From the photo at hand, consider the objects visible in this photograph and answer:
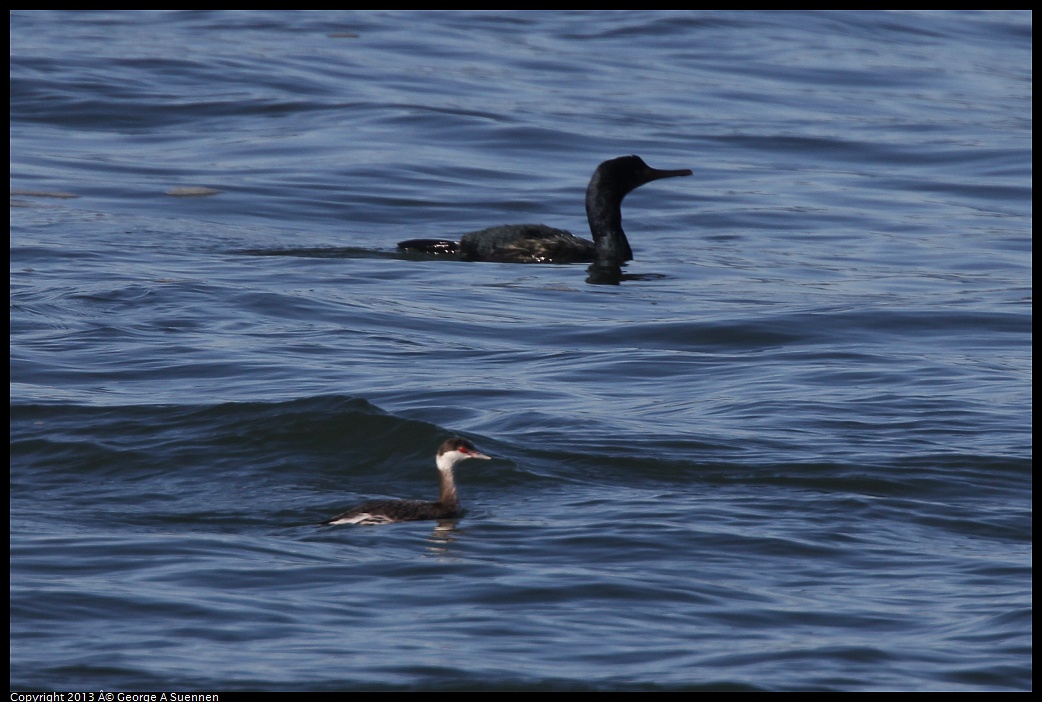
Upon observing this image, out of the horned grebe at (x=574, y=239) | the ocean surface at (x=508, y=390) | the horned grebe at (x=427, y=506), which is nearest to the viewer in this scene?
the ocean surface at (x=508, y=390)

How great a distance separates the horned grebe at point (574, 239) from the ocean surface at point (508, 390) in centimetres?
18

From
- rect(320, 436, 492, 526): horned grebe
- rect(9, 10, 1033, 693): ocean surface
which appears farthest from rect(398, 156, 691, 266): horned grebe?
rect(320, 436, 492, 526): horned grebe

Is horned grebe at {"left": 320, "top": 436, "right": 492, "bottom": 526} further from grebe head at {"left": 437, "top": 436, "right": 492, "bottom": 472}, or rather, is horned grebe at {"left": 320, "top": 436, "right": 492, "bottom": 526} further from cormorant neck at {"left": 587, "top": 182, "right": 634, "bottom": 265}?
cormorant neck at {"left": 587, "top": 182, "right": 634, "bottom": 265}

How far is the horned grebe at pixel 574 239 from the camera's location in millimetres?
16172

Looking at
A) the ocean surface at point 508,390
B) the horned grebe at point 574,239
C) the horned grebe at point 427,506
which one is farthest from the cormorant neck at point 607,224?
the horned grebe at point 427,506

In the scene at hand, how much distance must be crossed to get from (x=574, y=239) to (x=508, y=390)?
554 centimetres

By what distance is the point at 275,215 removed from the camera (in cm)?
1842

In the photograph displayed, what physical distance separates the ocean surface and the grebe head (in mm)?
303

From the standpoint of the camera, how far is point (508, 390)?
11.5 m

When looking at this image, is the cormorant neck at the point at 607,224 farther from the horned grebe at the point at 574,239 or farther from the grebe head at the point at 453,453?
the grebe head at the point at 453,453

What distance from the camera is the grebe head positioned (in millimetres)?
9016
